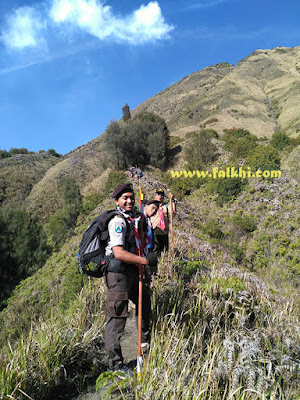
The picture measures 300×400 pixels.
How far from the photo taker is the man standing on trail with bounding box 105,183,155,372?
2.32 metres

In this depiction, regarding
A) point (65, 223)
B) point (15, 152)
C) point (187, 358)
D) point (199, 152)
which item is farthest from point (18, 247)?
point (15, 152)

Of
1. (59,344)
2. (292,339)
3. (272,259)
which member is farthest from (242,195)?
(59,344)

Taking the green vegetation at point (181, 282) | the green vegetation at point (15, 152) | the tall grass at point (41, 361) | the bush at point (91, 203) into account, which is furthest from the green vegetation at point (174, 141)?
the green vegetation at point (15, 152)

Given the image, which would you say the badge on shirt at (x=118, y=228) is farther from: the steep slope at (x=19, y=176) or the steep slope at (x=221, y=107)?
the steep slope at (x=19, y=176)

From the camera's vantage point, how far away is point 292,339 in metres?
2.71

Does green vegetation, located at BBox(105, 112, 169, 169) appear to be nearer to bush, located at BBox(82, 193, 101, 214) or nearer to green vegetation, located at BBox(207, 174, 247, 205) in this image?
bush, located at BBox(82, 193, 101, 214)

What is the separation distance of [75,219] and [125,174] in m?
5.60

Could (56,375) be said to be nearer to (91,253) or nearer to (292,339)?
(91,253)

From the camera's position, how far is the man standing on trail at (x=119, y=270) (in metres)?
2.32

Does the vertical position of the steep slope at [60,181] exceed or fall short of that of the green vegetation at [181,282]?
it exceeds it

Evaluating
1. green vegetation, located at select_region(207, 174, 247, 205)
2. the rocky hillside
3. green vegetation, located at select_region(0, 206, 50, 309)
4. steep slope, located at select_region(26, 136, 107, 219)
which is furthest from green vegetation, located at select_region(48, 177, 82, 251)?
green vegetation, located at select_region(207, 174, 247, 205)

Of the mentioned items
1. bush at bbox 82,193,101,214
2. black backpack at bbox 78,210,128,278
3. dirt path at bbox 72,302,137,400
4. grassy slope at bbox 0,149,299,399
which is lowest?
dirt path at bbox 72,302,137,400

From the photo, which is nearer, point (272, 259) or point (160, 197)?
point (160, 197)

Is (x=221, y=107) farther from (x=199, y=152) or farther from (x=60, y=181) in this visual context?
(x=60, y=181)
